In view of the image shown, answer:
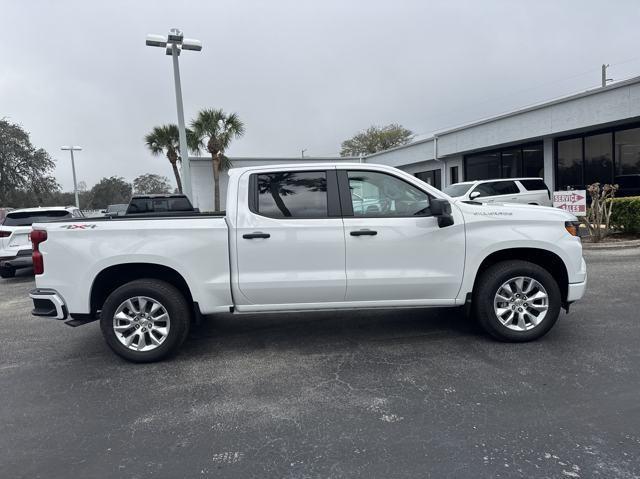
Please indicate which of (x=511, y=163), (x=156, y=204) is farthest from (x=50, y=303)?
(x=511, y=163)

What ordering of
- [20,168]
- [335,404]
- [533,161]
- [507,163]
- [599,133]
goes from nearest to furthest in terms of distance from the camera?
[335,404]
[599,133]
[533,161]
[507,163]
[20,168]

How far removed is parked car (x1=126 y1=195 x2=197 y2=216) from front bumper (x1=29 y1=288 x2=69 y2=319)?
5.86m

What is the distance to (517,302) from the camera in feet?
14.7

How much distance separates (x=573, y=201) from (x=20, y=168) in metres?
43.9

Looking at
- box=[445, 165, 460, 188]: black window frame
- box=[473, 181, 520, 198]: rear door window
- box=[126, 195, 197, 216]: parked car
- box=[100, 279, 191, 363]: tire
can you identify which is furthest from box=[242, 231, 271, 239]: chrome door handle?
box=[445, 165, 460, 188]: black window frame

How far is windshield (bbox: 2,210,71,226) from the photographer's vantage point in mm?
9430

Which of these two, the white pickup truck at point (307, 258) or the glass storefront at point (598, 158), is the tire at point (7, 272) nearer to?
the white pickup truck at point (307, 258)

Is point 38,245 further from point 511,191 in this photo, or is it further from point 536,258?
point 511,191

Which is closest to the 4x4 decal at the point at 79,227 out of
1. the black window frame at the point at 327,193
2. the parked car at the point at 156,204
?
the black window frame at the point at 327,193

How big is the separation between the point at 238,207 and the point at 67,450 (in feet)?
7.93

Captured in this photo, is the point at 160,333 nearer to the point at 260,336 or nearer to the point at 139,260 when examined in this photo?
the point at 139,260

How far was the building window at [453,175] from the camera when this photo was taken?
22.2 m

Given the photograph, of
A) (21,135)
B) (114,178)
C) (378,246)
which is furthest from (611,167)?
(114,178)

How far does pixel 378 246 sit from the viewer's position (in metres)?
4.33
